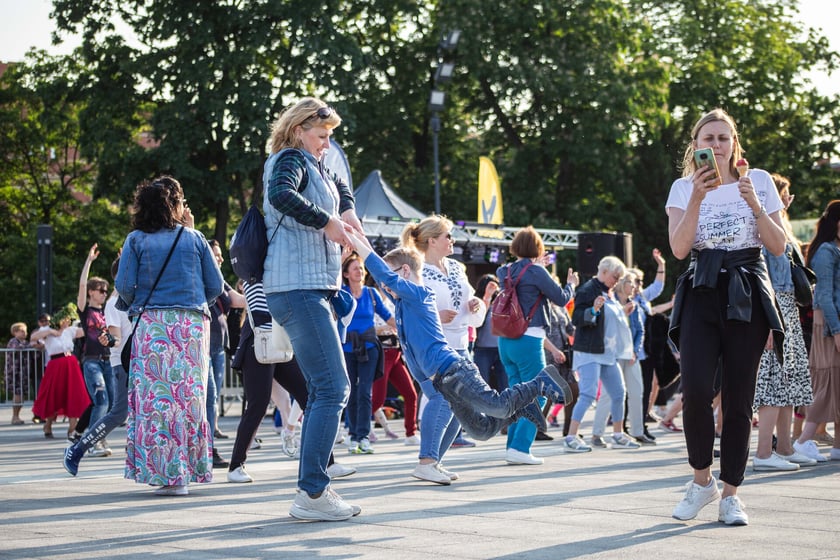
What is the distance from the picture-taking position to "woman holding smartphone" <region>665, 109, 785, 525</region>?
6.02 m

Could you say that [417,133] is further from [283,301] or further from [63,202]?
[283,301]

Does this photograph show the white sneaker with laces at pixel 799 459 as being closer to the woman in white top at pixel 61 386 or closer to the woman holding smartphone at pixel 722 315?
the woman holding smartphone at pixel 722 315

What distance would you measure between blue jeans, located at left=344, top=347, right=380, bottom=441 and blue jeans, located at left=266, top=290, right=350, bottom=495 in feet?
18.5

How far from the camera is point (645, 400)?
1457 centimetres

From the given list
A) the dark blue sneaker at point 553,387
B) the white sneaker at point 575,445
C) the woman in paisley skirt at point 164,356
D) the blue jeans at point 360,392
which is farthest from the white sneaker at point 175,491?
the white sneaker at point 575,445

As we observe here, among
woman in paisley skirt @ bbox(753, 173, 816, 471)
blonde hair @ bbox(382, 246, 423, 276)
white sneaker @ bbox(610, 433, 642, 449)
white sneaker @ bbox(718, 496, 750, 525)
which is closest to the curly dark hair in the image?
blonde hair @ bbox(382, 246, 423, 276)

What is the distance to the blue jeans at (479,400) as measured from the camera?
6.63 meters

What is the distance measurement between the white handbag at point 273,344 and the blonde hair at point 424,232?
74.2 inches

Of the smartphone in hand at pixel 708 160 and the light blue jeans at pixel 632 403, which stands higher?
the smartphone in hand at pixel 708 160

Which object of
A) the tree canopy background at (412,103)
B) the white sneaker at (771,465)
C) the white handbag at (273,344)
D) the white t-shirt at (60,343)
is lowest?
the white sneaker at (771,465)

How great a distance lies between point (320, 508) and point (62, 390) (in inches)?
407

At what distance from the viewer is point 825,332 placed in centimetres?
1005

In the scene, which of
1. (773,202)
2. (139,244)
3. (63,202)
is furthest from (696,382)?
(63,202)

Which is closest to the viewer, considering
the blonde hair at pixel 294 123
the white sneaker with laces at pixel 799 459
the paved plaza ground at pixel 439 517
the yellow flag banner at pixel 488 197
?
the paved plaza ground at pixel 439 517
